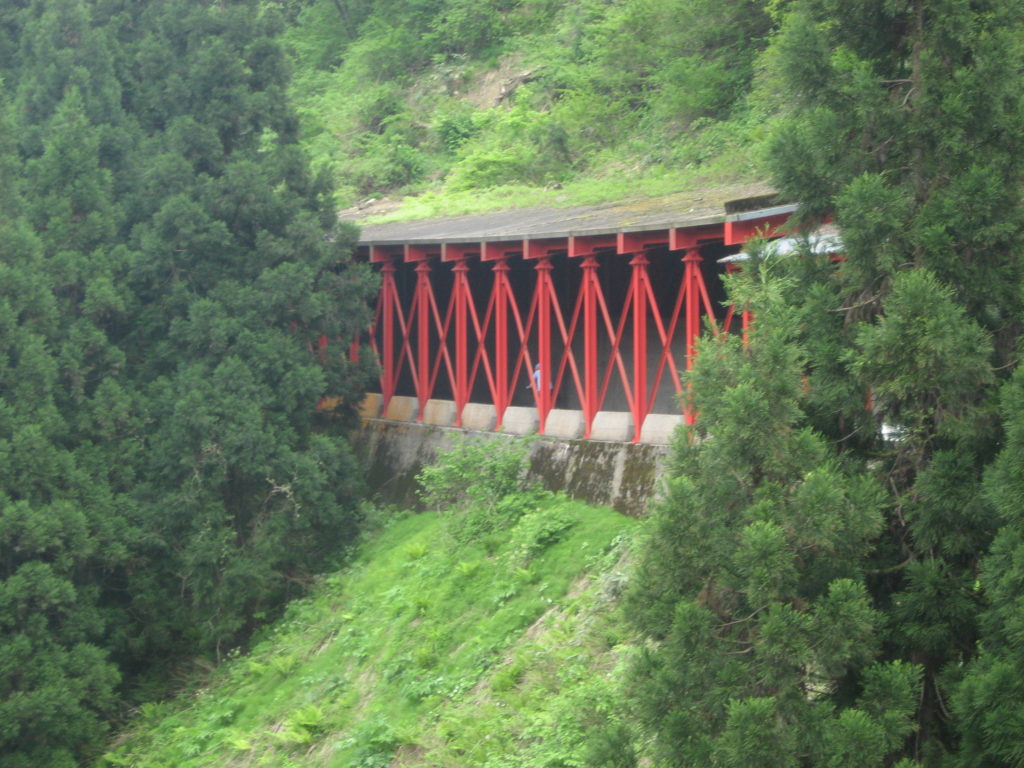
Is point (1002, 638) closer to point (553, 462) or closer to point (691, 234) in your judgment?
point (691, 234)

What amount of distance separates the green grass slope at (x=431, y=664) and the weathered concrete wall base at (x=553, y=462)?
1.37 feet

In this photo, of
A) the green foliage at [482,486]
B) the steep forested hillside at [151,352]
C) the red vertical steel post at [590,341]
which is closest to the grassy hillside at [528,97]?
the red vertical steel post at [590,341]

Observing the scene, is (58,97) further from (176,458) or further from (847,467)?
(847,467)

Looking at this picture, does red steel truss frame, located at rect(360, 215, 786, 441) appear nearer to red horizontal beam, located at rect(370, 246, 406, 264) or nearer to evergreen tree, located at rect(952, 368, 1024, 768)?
red horizontal beam, located at rect(370, 246, 406, 264)

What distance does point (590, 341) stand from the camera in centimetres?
2031

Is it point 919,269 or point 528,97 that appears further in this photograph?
point 528,97

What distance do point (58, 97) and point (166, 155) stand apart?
2.57 metres

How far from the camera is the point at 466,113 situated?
141 feet

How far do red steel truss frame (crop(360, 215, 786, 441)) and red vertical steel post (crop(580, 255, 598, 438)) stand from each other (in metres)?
0.01

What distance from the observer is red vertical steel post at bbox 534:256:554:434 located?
21141 millimetres

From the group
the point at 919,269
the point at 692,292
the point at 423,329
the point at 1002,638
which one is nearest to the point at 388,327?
the point at 423,329

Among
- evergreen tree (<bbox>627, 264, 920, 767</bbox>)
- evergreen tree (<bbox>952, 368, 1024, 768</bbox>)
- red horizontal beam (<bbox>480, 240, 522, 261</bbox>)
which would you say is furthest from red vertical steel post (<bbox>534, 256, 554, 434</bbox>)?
evergreen tree (<bbox>952, 368, 1024, 768</bbox>)

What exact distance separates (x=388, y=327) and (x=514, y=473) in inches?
236

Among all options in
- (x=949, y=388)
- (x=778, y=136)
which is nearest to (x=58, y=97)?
(x=778, y=136)
